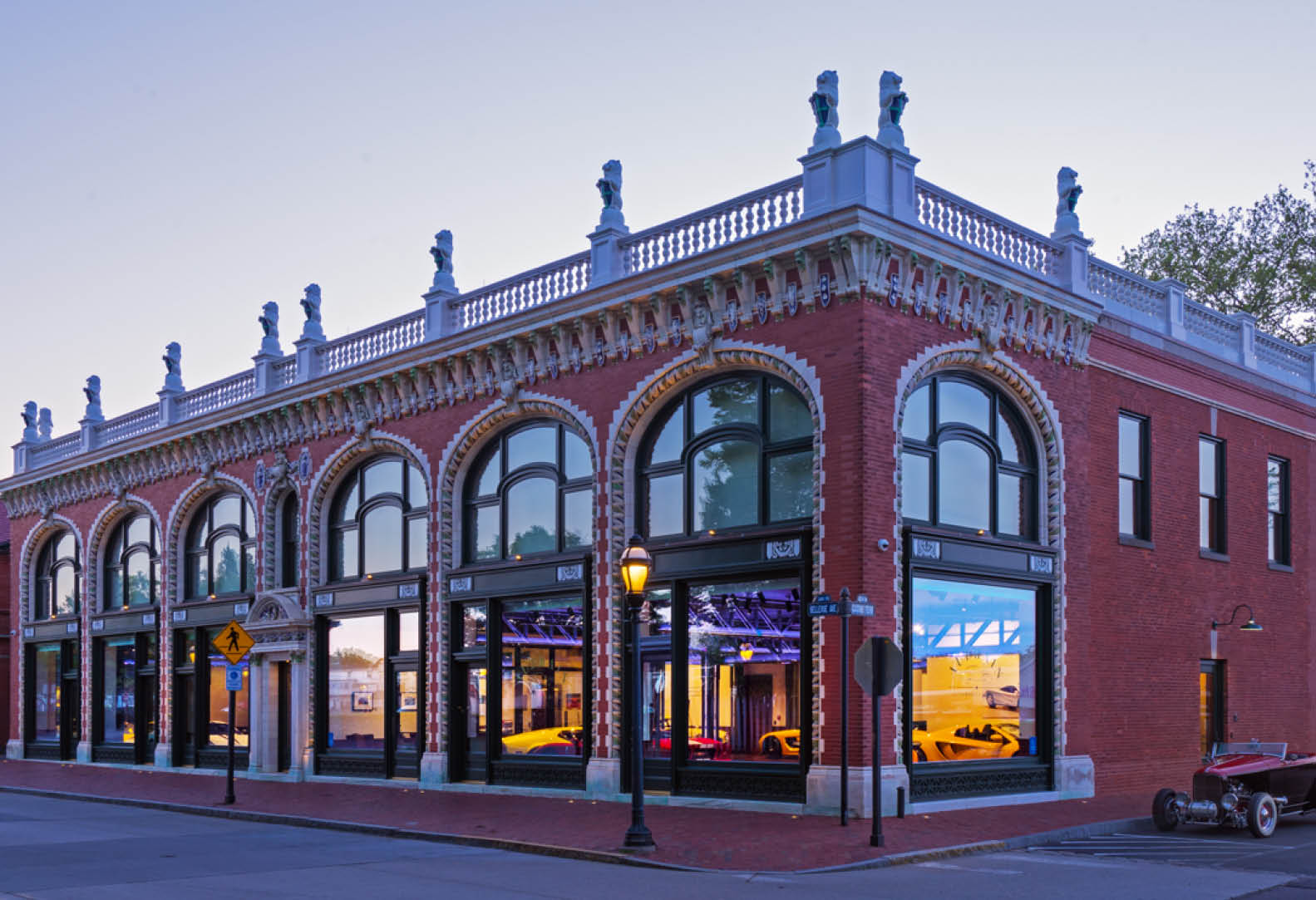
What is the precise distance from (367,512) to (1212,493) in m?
16.8

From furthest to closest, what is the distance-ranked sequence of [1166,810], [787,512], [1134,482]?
[1134,482] → [787,512] → [1166,810]

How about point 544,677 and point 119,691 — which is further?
point 119,691

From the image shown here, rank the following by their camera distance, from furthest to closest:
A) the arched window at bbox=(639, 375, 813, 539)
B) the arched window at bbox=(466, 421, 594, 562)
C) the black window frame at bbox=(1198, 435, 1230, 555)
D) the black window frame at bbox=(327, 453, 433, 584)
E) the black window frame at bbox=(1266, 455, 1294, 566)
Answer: the black window frame at bbox=(1266, 455, 1294, 566) → the black window frame at bbox=(327, 453, 433, 584) → the black window frame at bbox=(1198, 435, 1230, 555) → the arched window at bbox=(466, 421, 594, 562) → the arched window at bbox=(639, 375, 813, 539)

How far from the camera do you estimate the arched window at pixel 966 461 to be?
68.9 ft

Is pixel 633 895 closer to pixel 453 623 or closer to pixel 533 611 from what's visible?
pixel 533 611

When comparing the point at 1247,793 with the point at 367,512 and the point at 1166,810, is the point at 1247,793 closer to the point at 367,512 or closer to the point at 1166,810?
the point at 1166,810

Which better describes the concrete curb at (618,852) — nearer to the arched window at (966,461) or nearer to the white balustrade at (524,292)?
the arched window at (966,461)

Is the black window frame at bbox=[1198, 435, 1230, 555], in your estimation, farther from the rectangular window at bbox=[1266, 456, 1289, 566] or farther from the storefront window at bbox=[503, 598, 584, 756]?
the storefront window at bbox=[503, 598, 584, 756]

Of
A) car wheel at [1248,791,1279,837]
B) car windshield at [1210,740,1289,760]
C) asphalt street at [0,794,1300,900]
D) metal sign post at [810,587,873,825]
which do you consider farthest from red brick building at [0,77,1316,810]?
car wheel at [1248,791,1279,837]

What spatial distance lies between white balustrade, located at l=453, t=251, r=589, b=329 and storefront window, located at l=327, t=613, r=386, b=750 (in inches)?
258

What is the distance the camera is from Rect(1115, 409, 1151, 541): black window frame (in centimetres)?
2455

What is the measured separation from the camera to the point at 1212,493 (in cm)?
2672

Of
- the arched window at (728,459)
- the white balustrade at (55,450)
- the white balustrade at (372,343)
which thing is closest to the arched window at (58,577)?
the white balustrade at (55,450)

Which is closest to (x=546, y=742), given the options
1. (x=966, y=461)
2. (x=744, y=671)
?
(x=744, y=671)
